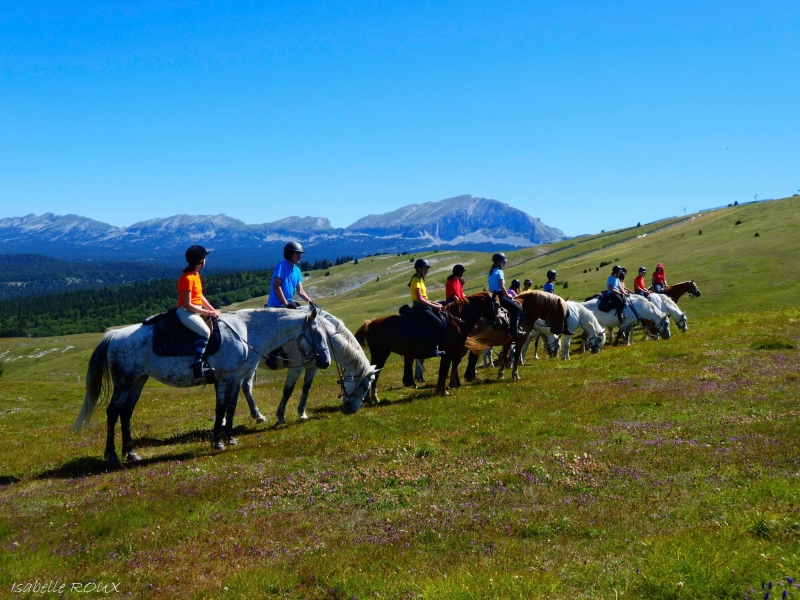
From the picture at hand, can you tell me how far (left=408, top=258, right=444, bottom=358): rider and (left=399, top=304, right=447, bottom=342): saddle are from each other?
9 cm

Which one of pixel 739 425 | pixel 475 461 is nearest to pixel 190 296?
pixel 475 461

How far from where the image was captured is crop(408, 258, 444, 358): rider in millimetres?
19406

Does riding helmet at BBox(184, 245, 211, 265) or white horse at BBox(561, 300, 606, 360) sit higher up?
riding helmet at BBox(184, 245, 211, 265)

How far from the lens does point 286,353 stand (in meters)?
17.0

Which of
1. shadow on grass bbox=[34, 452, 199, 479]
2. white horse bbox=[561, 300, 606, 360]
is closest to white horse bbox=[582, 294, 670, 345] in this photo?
white horse bbox=[561, 300, 606, 360]

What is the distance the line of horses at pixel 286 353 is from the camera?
1388cm

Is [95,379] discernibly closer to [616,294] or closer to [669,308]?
[616,294]

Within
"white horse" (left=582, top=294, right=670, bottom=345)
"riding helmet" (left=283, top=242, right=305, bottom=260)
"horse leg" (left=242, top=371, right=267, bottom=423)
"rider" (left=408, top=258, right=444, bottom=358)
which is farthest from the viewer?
"white horse" (left=582, top=294, right=670, bottom=345)

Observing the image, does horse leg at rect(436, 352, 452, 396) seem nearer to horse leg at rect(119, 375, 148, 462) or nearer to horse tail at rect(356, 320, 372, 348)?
horse tail at rect(356, 320, 372, 348)

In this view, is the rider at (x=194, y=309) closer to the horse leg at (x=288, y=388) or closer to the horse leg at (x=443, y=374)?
the horse leg at (x=288, y=388)

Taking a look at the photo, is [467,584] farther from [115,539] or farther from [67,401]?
[67,401]

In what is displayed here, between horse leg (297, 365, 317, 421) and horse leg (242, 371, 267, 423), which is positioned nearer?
horse leg (297, 365, 317, 421)

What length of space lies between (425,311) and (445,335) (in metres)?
1.27

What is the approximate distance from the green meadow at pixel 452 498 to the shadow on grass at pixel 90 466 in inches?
3.2
